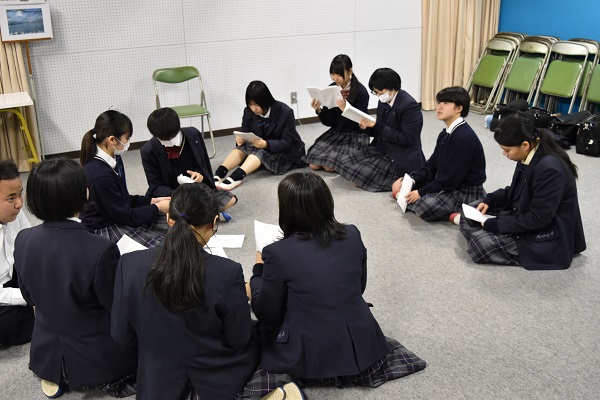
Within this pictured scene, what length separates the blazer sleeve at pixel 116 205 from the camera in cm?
322

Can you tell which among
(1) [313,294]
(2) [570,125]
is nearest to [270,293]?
(1) [313,294]

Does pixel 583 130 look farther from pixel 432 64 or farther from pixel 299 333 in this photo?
pixel 299 333

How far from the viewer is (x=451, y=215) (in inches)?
154

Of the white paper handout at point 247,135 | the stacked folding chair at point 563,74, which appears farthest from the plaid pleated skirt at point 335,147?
the stacked folding chair at point 563,74

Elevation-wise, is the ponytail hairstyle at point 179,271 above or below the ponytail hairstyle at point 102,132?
below

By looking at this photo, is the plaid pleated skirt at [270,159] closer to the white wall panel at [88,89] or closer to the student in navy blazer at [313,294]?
the white wall panel at [88,89]

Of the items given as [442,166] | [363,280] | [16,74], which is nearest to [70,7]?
[16,74]

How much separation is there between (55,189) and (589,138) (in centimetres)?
455

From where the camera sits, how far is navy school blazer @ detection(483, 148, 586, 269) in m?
3.13

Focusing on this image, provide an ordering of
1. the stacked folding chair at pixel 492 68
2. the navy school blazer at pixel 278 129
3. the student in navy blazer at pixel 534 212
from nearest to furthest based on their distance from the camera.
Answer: the student in navy blazer at pixel 534 212, the navy school blazer at pixel 278 129, the stacked folding chair at pixel 492 68

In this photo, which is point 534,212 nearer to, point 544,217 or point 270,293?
point 544,217

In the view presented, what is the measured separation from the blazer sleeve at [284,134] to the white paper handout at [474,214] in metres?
1.70

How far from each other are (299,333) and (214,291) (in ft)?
1.41

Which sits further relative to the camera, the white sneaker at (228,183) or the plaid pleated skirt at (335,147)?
the plaid pleated skirt at (335,147)
